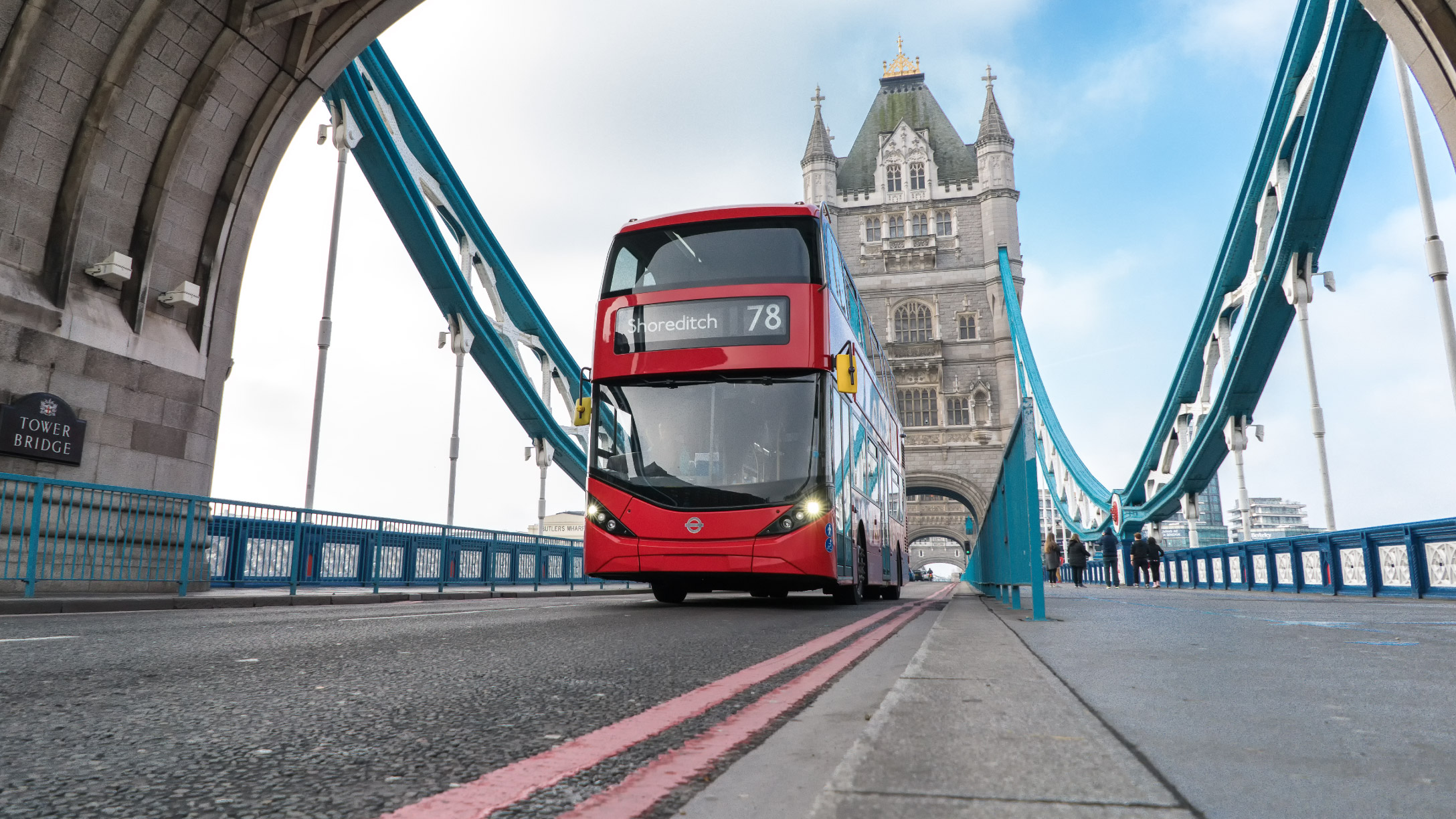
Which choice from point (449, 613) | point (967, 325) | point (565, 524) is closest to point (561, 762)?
point (449, 613)

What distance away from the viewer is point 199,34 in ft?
29.4

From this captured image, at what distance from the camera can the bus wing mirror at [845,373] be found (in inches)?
295

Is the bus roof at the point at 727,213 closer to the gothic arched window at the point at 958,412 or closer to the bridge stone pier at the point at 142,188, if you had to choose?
the bridge stone pier at the point at 142,188

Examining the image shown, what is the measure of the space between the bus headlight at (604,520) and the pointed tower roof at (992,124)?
45966 mm

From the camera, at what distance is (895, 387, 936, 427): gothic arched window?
45188 mm

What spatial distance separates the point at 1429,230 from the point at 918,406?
3321 centimetres

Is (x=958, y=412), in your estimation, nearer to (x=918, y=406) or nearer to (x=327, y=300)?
(x=918, y=406)

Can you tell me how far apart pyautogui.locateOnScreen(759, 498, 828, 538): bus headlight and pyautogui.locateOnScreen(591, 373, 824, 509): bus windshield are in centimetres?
9

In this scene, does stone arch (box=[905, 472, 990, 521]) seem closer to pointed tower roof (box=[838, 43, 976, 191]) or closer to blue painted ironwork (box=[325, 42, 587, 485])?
pointed tower roof (box=[838, 43, 976, 191])

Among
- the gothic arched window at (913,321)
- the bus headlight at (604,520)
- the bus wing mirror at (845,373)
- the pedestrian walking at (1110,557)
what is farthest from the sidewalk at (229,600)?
the gothic arched window at (913,321)

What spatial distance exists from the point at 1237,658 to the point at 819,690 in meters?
1.46

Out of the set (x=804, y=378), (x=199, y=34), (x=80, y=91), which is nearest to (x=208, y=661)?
(x=804, y=378)

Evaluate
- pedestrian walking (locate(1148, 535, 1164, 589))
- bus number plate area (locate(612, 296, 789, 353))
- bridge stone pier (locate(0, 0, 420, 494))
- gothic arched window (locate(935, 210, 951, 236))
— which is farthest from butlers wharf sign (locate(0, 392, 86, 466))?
gothic arched window (locate(935, 210, 951, 236))

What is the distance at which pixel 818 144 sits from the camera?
162ft
